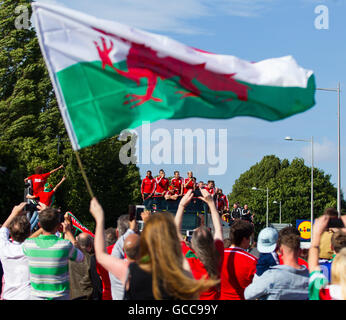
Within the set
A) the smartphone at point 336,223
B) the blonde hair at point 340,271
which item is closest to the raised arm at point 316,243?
the blonde hair at point 340,271

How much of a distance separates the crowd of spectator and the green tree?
8503cm

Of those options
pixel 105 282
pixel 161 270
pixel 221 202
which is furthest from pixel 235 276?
pixel 221 202

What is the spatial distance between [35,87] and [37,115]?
2098 millimetres

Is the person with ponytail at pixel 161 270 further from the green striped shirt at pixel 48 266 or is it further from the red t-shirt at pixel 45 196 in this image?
the red t-shirt at pixel 45 196

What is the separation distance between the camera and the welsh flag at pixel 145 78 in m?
7.07

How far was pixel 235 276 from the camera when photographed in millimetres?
7309

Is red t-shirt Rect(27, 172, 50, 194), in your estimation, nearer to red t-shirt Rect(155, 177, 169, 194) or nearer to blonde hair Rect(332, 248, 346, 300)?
red t-shirt Rect(155, 177, 169, 194)

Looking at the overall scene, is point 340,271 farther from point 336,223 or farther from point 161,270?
point 336,223

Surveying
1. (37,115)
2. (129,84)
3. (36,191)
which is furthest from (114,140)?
(129,84)

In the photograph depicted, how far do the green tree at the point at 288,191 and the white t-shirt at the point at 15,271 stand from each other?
85.9 m

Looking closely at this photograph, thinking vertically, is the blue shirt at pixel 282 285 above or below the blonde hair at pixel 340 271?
below

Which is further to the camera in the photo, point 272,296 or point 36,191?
point 36,191

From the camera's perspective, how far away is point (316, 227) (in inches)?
232
